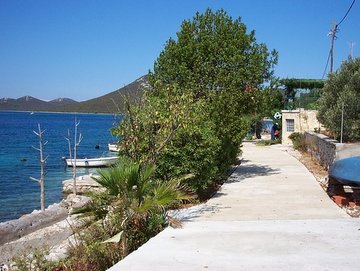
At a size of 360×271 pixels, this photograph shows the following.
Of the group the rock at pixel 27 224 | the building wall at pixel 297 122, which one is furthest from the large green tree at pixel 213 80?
the building wall at pixel 297 122

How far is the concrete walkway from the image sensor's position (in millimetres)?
5871

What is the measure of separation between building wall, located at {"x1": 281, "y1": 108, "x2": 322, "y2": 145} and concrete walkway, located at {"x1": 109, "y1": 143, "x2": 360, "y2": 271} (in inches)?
781

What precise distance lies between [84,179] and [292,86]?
21.9m

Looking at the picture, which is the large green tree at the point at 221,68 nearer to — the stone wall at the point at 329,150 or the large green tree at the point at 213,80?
the large green tree at the point at 213,80

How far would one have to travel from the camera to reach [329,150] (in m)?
16.1

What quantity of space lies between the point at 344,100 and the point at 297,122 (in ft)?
54.6

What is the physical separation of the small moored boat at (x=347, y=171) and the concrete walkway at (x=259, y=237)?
629 millimetres

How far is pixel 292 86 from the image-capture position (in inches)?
1607

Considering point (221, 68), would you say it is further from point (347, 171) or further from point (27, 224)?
point (27, 224)

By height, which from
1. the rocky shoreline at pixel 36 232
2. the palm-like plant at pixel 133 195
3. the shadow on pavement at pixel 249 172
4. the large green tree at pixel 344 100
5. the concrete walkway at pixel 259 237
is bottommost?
the rocky shoreline at pixel 36 232

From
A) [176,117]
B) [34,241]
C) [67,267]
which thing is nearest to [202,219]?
[176,117]

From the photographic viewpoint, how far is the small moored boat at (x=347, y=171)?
1037 cm

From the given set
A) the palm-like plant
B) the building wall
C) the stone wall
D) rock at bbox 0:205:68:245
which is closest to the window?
the building wall

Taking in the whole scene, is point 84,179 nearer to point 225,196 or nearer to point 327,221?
point 225,196
